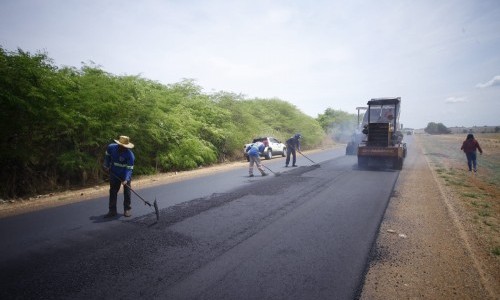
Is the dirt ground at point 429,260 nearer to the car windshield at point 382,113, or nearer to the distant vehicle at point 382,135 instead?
the distant vehicle at point 382,135

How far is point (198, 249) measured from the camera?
470cm

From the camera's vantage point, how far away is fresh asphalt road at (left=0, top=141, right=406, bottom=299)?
3.54m

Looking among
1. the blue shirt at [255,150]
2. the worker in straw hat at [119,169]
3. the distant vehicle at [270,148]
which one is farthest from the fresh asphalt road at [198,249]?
the distant vehicle at [270,148]

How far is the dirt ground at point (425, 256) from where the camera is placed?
360 cm

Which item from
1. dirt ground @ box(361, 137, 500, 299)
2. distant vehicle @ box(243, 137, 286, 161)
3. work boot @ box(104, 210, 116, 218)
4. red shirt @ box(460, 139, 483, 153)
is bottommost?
work boot @ box(104, 210, 116, 218)

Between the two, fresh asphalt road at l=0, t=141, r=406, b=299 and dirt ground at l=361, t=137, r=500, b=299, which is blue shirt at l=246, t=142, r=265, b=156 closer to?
fresh asphalt road at l=0, t=141, r=406, b=299

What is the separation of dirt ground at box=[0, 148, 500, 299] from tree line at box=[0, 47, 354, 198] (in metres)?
1.57

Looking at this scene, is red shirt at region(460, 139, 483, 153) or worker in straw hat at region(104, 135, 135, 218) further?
red shirt at region(460, 139, 483, 153)

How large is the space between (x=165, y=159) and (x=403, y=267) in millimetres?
11428

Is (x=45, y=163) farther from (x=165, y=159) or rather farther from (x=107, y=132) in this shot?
(x=165, y=159)

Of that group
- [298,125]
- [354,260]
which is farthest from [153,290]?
[298,125]

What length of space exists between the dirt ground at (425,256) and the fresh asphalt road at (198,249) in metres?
0.29

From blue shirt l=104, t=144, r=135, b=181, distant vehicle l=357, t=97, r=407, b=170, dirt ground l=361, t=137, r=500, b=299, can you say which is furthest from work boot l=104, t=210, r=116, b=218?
distant vehicle l=357, t=97, r=407, b=170

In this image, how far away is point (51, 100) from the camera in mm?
8695
